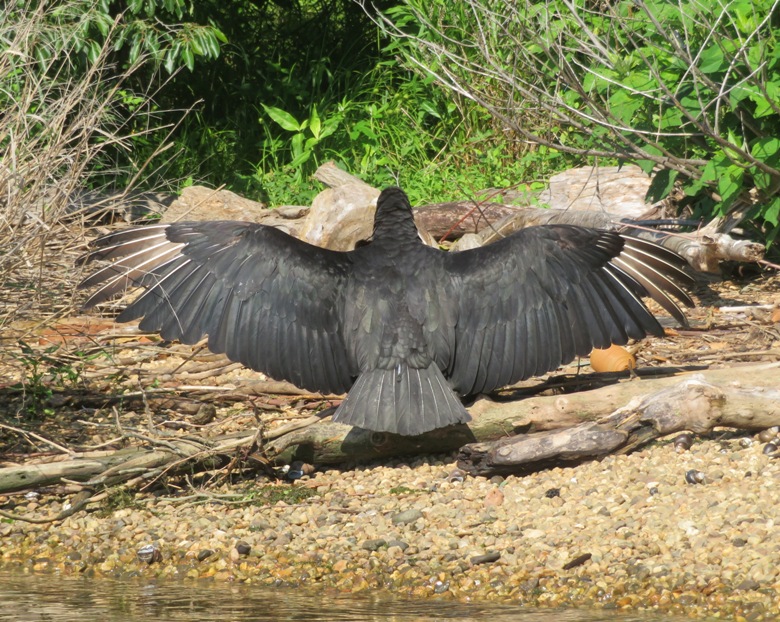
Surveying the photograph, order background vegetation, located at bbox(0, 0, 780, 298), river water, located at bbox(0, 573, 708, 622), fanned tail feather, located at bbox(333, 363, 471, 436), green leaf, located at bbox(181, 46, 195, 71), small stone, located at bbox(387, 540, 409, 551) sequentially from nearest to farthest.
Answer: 1. river water, located at bbox(0, 573, 708, 622)
2. small stone, located at bbox(387, 540, 409, 551)
3. fanned tail feather, located at bbox(333, 363, 471, 436)
4. background vegetation, located at bbox(0, 0, 780, 298)
5. green leaf, located at bbox(181, 46, 195, 71)

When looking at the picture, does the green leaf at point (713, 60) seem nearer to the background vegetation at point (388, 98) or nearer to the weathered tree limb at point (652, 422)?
the background vegetation at point (388, 98)

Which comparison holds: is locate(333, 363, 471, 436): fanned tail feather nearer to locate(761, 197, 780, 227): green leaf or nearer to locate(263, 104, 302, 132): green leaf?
locate(761, 197, 780, 227): green leaf

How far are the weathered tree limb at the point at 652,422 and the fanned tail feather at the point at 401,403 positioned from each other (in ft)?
0.65

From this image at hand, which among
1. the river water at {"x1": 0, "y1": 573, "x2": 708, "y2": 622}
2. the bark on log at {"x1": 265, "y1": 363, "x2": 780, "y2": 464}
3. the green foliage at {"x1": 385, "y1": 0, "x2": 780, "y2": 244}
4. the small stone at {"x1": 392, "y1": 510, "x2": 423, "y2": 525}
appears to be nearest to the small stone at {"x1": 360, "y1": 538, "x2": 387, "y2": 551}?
the small stone at {"x1": 392, "y1": 510, "x2": 423, "y2": 525}

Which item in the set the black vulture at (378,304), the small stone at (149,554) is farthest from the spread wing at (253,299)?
the small stone at (149,554)

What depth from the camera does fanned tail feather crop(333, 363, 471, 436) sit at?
461 cm

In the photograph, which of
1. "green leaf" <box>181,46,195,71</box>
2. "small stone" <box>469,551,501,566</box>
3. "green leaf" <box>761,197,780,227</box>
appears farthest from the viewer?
"green leaf" <box>181,46,195,71</box>

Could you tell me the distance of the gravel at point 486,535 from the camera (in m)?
3.70

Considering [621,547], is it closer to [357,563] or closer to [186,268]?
[357,563]

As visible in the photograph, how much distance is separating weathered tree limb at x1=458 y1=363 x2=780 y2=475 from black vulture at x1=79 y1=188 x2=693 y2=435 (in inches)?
16.2

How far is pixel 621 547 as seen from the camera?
389cm

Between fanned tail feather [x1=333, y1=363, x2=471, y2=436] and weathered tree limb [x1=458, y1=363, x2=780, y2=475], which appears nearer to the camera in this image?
weathered tree limb [x1=458, y1=363, x2=780, y2=475]

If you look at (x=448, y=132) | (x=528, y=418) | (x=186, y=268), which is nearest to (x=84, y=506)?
(x=186, y=268)

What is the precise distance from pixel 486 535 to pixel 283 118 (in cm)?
573
